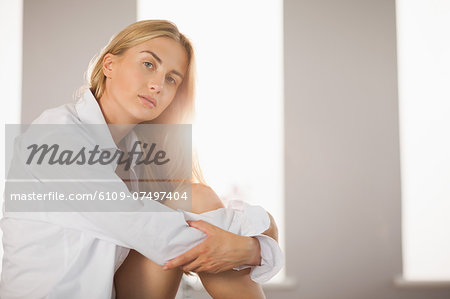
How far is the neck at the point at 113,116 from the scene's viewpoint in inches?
36.9

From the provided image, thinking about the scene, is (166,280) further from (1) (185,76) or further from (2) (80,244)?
(1) (185,76)

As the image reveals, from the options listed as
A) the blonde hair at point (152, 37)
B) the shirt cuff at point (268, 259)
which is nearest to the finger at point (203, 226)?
the shirt cuff at point (268, 259)

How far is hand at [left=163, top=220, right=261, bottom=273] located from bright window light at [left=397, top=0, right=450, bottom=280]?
4.34 feet

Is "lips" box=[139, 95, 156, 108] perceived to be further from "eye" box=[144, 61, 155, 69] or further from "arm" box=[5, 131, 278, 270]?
"arm" box=[5, 131, 278, 270]

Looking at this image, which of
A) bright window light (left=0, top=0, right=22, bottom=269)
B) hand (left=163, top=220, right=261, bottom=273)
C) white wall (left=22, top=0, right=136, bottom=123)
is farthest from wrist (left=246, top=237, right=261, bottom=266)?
bright window light (left=0, top=0, right=22, bottom=269)

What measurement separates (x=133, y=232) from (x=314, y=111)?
4.17ft

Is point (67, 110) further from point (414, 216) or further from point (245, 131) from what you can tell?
point (414, 216)

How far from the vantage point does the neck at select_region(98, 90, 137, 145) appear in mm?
938

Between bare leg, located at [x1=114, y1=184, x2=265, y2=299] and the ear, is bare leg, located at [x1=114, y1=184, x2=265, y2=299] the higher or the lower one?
the lower one

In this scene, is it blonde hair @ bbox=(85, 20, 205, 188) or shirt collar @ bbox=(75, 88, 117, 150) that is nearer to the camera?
shirt collar @ bbox=(75, 88, 117, 150)

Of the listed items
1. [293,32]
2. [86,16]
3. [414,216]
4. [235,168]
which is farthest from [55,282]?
[414,216]

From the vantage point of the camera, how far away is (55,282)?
27.3 inches

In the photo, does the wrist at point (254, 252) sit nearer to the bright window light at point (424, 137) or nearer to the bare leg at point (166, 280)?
the bare leg at point (166, 280)

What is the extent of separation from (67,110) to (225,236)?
1.35ft
